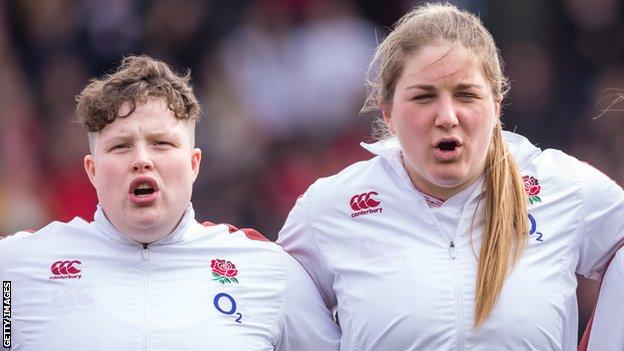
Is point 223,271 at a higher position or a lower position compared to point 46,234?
lower

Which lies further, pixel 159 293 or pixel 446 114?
pixel 159 293

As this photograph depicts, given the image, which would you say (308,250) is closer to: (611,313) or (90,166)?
(90,166)

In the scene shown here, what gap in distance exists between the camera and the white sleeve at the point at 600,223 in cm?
453

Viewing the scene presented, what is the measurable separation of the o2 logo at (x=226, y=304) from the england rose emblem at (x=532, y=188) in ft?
3.45

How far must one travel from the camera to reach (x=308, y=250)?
471cm

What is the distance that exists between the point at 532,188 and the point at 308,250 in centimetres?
80

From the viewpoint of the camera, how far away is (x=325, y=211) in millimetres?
4684

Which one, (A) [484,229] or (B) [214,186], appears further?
(B) [214,186]

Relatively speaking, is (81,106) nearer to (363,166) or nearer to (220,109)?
(363,166)

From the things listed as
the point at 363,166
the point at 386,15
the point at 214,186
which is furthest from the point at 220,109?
the point at 363,166

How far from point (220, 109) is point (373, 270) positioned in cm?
477

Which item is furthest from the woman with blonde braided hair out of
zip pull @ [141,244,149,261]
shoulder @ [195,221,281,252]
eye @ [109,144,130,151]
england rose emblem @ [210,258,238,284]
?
eye @ [109,144,130,151]

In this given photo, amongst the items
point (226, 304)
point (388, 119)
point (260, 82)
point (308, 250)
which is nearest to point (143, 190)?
point (226, 304)

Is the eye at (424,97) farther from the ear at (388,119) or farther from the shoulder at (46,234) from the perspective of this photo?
the shoulder at (46,234)
